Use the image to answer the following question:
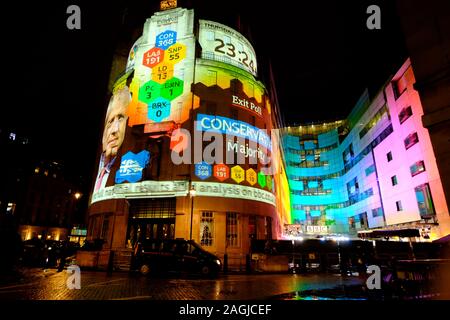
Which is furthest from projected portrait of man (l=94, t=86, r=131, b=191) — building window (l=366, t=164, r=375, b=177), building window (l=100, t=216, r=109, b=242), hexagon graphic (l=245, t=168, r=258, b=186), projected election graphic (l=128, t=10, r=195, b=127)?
building window (l=366, t=164, r=375, b=177)

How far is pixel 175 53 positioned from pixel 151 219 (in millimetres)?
17618

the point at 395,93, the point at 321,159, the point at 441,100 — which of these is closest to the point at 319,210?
the point at 321,159

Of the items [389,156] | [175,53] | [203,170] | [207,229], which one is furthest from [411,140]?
[175,53]

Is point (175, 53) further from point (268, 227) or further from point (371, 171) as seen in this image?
point (371, 171)

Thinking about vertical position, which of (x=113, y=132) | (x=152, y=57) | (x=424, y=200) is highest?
(x=152, y=57)

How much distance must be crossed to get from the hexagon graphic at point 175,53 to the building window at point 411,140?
2931cm

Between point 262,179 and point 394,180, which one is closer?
point 262,179

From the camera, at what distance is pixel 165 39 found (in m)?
29.8

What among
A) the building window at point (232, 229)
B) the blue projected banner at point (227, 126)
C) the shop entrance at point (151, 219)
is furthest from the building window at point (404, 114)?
the shop entrance at point (151, 219)

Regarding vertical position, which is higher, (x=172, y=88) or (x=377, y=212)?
(x=172, y=88)

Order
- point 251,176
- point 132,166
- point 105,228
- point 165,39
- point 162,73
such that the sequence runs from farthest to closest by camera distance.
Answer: point 165,39, point 162,73, point 251,176, point 105,228, point 132,166

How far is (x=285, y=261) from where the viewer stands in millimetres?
19312

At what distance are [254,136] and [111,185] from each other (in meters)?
15.4
